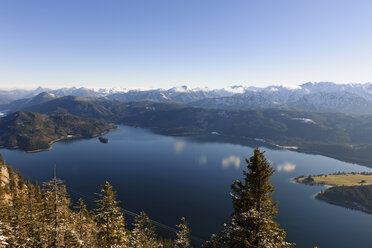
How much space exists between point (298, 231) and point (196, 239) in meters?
69.4

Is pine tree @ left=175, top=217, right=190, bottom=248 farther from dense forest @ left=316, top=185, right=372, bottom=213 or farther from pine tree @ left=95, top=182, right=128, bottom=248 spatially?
dense forest @ left=316, top=185, right=372, bottom=213

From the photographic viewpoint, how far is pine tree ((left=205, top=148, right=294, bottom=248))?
19797 mm

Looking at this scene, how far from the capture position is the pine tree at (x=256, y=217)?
19797mm

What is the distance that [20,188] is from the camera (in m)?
106

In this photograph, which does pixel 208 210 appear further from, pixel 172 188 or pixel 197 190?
pixel 172 188

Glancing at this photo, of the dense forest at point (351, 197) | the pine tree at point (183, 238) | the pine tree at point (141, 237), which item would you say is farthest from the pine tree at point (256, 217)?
the dense forest at point (351, 197)

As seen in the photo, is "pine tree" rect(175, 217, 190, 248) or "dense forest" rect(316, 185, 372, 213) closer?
"pine tree" rect(175, 217, 190, 248)

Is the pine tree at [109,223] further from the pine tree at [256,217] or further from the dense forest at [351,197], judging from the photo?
the dense forest at [351,197]

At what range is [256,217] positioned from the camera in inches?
769

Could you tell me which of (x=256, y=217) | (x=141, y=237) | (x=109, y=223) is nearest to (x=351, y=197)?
(x=141, y=237)

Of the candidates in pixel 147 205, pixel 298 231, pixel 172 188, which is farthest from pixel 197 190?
pixel 298 231

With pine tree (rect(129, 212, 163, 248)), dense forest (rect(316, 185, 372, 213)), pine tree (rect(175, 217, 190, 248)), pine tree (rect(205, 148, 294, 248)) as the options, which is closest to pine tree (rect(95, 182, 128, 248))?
pine tree (rect(205, 148, 294, 248))

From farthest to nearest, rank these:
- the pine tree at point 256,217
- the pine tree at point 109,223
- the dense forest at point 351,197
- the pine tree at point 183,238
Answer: the dense forest at point 351,197
the pine tree at point 183,238
the pine tree at point 109,223
the pine tree at point 256,217

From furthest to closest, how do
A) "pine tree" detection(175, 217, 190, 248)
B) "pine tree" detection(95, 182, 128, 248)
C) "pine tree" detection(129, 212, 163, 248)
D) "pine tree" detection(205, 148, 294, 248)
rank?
"pine tree" detection(175, 217, 190, 248)
"pine tree" detection(129, 212, 163, 248)
"pine tree" detection(95, 182, 128, 248)
"pine tree" detection(205, 148, 294, 248)
